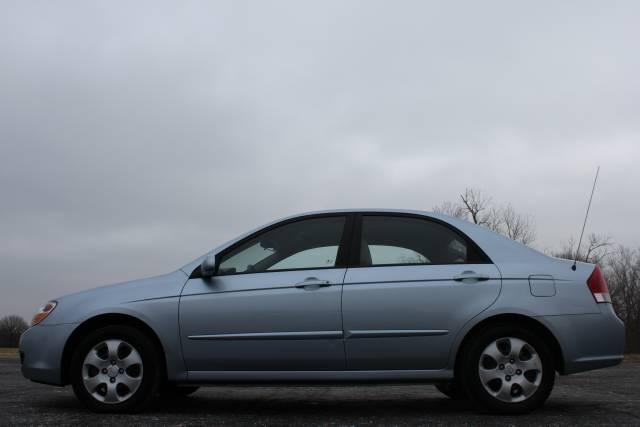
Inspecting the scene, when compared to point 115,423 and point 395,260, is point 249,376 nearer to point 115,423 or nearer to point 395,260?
point 115,423

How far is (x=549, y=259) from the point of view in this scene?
5383 mm

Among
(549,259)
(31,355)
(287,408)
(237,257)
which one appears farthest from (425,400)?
(31,355)

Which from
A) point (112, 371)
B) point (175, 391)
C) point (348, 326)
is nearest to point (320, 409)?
point (348, 326)

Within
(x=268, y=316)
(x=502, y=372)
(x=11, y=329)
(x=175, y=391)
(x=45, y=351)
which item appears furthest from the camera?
(x=11, y=329)

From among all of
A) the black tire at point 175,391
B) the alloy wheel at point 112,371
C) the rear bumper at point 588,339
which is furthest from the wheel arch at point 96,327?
the rear bumper at point 588,339

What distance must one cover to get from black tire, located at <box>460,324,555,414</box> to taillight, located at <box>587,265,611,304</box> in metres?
0.57

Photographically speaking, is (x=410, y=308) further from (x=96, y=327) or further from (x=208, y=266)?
(x=96, y=327)

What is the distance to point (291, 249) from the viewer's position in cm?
544

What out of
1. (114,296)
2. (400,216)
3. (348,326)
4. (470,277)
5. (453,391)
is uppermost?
(400,216)

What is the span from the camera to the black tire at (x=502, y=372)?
4941 millimetres

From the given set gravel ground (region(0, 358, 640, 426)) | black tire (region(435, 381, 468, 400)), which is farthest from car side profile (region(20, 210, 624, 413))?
black tire (region(435, 381, 468, 400))

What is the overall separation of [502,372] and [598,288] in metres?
1.03

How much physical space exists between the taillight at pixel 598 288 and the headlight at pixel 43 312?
13.8 feet

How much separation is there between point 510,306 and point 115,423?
293cm
